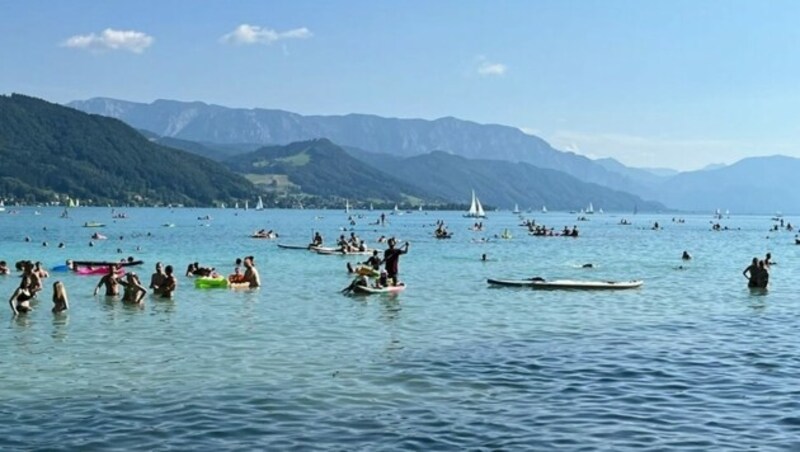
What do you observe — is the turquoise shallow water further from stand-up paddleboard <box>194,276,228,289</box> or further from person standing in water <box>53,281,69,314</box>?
stand-up paddleboard <box>194,276,228,289</box>

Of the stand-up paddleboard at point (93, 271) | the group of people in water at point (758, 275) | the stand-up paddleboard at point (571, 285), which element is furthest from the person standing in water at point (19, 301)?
the group of people in water at point (758, 275)

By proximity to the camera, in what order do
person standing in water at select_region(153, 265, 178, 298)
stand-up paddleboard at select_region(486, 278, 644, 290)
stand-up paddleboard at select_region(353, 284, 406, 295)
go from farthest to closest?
stand-up paddleboard at select_region(486, 278, 644, 290) → stand-up paddleboard at select_region(353, 284, 406, 295) → person standing in water at select_region(153, 265, 178, 298)

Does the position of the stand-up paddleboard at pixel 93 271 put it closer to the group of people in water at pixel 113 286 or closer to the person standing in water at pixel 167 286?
the group of people in water at pixel 113 286

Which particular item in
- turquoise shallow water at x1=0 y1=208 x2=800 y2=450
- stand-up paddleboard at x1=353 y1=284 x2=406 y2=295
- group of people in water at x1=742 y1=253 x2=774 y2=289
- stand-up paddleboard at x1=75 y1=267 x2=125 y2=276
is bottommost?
turquoise shallow water at x1=0 y1=208 x2=800 y2=450

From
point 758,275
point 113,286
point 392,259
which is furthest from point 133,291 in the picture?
point 758,275

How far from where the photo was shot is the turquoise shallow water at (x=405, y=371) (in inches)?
645

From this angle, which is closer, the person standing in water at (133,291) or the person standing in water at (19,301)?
the person standing in water at (19,301)

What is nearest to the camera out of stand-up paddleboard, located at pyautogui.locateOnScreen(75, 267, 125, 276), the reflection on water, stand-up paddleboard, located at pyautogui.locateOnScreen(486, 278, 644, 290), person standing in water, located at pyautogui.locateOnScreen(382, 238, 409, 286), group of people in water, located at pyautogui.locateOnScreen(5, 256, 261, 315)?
the reflection on water

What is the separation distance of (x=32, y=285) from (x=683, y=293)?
32859 millimetres

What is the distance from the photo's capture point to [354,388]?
803 inches

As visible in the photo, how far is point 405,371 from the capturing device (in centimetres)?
2267

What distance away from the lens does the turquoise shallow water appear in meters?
16.4

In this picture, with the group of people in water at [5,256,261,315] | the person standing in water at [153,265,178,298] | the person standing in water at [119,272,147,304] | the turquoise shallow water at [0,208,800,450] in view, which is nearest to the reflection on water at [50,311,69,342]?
the turquoise shallow water at [0,208,800,450]

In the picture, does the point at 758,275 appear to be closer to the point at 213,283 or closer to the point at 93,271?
the point at 213,283
